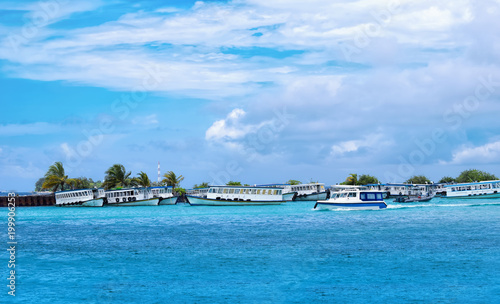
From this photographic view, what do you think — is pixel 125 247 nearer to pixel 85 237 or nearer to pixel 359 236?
pixel 85 237

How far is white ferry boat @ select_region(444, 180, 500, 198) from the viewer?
11662cm

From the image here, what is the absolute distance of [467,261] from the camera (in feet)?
120

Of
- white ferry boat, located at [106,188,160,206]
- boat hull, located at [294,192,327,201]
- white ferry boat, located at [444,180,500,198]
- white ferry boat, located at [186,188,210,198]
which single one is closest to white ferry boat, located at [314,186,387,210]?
white ferry boat, located at [444,180,500,198]

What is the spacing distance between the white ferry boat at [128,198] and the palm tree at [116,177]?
25193mm

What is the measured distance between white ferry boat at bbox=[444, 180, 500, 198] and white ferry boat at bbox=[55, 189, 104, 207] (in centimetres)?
8021

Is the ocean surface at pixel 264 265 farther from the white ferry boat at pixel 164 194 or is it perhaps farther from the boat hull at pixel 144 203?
the white ferry boat at pixel 164 194

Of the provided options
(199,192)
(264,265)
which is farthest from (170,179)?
(264,265)

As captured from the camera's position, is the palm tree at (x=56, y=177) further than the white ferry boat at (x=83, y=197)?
Yes

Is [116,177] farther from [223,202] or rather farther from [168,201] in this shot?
[223,202]

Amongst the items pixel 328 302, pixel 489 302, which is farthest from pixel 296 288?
pixel 489 302

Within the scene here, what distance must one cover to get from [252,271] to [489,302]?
14.2 metres

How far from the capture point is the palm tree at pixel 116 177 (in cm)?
14675

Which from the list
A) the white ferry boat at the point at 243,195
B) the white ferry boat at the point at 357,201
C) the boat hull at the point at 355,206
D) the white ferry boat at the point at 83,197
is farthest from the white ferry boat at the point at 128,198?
the boat hull at the point at 355,206

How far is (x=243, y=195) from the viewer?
358 feet
